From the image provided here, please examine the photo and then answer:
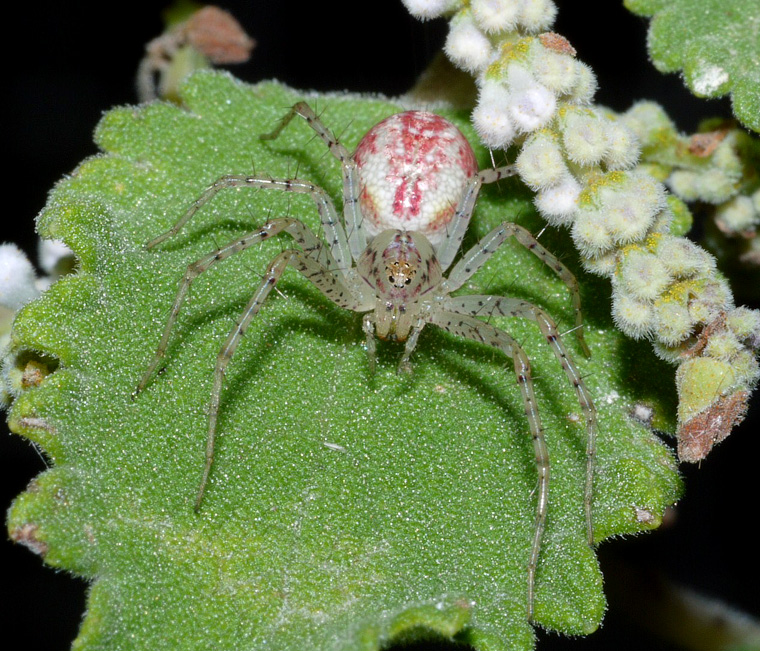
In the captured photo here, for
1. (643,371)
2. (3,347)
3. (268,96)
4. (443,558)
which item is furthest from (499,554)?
(268,96)

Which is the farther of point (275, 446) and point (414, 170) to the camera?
→ point (414, 170)

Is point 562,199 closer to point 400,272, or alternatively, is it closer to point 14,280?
point 400,272

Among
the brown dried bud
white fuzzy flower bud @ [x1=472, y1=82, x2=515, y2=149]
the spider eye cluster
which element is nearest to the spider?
the spider eye cluster

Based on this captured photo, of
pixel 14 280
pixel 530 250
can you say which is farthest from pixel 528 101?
pixel 14 280

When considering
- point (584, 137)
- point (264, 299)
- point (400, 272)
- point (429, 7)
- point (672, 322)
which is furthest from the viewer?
point (400, 272)

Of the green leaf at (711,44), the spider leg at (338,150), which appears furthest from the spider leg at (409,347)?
the green leaf at (711,44)

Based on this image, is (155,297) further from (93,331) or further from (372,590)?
(372,590)
